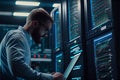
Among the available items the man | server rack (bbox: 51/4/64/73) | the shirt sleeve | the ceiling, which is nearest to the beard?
the man

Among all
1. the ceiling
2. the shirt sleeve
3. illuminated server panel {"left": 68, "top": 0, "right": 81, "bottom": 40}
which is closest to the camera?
the shirt sleeve

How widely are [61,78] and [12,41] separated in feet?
1.09

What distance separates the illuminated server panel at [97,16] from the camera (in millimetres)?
1667

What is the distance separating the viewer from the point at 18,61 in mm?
1526

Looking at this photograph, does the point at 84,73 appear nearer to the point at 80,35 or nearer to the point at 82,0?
the point at 80,35

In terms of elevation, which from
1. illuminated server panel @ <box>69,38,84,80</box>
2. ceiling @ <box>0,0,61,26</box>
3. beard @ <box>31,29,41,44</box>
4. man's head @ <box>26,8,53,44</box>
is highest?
ceiling @ <box>0,0,61,26</box>

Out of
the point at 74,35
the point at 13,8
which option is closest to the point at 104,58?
the point at 74,35

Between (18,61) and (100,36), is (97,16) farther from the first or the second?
(18,61)

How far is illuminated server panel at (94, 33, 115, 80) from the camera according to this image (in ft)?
A: 5.35

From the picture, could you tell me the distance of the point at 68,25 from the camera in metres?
2.39

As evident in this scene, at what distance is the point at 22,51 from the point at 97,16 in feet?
1.90

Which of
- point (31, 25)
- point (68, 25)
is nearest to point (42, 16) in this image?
point (31, 25)

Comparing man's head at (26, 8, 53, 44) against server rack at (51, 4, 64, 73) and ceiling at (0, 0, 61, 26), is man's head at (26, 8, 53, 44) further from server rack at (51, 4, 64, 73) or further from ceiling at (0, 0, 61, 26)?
ceiling at (0, 0, 61, 26)

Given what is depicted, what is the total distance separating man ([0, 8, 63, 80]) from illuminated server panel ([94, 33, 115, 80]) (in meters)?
0.26
